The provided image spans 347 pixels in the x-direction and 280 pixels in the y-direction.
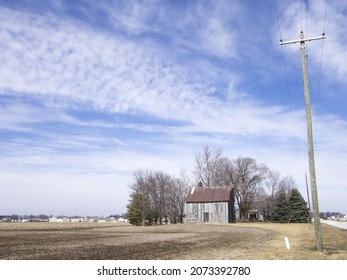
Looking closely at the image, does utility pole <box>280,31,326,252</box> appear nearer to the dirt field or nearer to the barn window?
the dirt field

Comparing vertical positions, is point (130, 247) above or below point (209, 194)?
below

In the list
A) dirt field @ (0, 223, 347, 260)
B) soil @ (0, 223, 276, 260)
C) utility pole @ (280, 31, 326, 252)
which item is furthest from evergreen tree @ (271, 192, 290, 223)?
utility pole @ (280, 31, 326, 252)

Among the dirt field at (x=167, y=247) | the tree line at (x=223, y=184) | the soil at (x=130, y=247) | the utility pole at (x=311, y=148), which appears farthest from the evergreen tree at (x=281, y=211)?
the utility pole at (x=311, y=148)

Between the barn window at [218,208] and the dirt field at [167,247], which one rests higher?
the barn window at [218,208]

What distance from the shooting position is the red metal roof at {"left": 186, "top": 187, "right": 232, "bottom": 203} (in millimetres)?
69062

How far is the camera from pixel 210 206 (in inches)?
2741

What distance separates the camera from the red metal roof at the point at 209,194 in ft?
227

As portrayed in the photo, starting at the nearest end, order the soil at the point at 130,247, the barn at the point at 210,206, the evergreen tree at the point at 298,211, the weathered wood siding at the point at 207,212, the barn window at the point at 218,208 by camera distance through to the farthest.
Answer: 1. the soil at the point at 130,247
2. the weathered wood siding at the point at 207,212
3. the barn at the point at 210,206
4. the barn window at the point at 218,208
5. the evergreen tree at the point at 298,211

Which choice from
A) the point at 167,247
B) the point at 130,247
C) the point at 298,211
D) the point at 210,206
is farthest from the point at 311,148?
the point at 298,211

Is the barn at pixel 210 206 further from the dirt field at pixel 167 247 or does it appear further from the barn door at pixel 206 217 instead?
the dirt field at pixel 167 247

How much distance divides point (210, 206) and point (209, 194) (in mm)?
2396

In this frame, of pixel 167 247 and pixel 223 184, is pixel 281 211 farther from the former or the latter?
pixel 167 247

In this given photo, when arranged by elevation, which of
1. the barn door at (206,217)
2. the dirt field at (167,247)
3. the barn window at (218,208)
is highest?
the barn window at (218,208)
